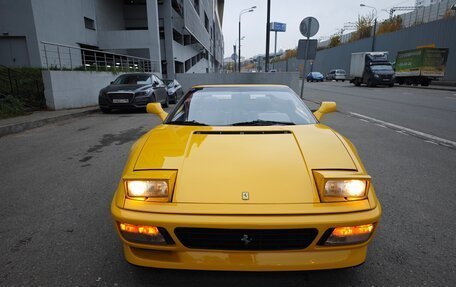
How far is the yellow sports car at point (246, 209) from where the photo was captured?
174cm

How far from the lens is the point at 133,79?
1234 centimetres

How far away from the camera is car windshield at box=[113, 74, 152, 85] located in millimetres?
12102

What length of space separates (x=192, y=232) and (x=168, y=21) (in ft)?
93.3

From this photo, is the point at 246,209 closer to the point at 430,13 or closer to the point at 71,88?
the point at 71,88

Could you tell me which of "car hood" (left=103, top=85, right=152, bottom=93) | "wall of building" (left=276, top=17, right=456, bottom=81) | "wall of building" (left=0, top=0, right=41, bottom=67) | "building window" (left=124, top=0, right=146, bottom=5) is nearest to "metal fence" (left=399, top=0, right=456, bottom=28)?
"wall of building" (left=276, top=17, right=456, bottom=81)

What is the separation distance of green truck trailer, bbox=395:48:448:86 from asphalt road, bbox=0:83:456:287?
24.3m

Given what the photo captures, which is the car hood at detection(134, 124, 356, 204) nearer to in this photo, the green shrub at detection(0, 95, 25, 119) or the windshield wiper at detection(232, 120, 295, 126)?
the windshield wiper at detection(232, 120, 295, 126)

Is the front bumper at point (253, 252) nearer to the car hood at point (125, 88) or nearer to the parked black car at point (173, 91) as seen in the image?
the car hood at point (125, 88)

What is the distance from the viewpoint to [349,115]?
10.5m

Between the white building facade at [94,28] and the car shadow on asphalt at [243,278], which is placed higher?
the white building facade at [94,28]

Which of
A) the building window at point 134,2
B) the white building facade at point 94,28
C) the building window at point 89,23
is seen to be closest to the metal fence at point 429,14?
the white building facade at point 94,28

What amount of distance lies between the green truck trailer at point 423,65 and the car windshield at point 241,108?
28.0 metres

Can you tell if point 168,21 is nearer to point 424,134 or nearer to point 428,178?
point 424,134

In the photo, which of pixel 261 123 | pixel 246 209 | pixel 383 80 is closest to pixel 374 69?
pixel 383 80
